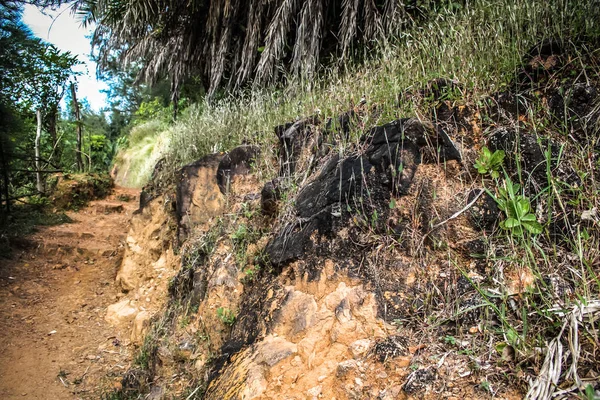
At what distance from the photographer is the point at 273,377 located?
1547 mm

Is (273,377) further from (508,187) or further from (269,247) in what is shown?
(508,187)

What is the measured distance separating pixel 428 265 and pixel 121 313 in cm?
378

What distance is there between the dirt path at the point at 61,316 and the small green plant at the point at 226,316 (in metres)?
1.40

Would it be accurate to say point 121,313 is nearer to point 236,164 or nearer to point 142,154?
point 236,164

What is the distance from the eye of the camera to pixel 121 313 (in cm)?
409

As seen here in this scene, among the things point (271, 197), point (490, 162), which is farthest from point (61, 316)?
point (490, 162)

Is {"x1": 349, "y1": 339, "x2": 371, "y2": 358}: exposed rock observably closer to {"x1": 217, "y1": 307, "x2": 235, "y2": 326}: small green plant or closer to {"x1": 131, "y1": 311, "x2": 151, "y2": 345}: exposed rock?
{"x1": 217, "y1": 307, "x2": 235, "y2": 326}: small green plant

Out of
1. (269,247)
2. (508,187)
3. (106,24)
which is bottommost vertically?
(269,247)

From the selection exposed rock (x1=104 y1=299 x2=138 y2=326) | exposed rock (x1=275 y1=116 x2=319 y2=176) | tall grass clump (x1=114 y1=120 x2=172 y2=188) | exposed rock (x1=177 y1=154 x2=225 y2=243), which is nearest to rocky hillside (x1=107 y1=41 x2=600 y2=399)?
exposed rock (x1=275 y1=116 x2=319 y2=176)

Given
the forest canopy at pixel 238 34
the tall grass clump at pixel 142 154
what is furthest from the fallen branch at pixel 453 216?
the tall grass clump at pixel 142 154

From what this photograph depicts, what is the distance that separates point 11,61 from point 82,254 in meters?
3.01

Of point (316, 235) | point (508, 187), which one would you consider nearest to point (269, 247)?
point (316, 235)

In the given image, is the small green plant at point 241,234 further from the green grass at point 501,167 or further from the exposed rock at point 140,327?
the exposed rock at point 140,327

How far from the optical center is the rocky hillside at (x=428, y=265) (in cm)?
127
